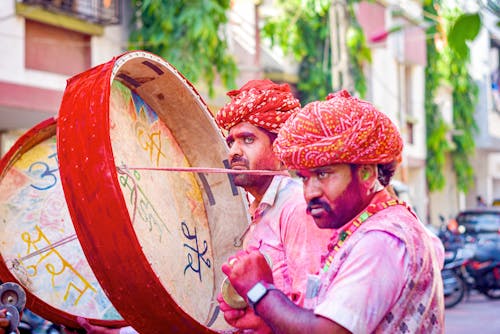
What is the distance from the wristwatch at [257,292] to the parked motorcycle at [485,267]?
493 inches

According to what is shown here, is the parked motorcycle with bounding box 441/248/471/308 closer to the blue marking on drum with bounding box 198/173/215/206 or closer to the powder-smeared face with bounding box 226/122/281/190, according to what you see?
the blue marking on drum with bounding box 198/173/215/206

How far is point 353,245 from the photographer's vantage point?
220cm

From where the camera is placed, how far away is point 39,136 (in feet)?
12.0

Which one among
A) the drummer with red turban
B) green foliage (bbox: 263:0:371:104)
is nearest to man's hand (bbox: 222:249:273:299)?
the drummer with red turban

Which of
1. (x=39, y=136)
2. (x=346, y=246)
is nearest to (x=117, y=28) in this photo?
(x=39, y=136)

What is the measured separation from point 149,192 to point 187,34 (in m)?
9.69

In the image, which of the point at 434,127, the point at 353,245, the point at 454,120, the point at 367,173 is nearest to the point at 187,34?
the point at 367,173

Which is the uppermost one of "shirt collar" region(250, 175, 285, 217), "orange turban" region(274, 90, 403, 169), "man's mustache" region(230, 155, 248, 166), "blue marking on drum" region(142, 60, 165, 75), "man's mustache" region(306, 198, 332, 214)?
"blue marking on drum" region(142, 60, 165, 75)

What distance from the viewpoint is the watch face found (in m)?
2.18

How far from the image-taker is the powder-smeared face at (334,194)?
7.54ft

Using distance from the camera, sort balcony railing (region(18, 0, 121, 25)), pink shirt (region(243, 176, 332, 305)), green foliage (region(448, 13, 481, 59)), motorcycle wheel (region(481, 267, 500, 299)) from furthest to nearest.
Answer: motorcycle wheel (region(481, 267, 500, 299)), balcony railing (region(18, 0, 121, 25)), pink shirt (region(243, 176, 332, 305)), green foliage (region(448, 13, 481, 59))

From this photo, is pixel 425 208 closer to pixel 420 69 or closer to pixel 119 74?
pixel 420 69

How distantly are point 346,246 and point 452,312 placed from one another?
11276 millimetres

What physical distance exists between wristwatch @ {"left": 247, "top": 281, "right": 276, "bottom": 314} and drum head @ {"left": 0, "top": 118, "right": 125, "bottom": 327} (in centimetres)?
124
